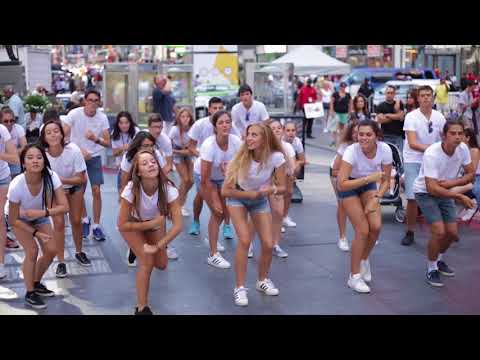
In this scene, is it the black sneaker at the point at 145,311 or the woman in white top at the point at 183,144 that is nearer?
the black sneaker at the point at 145,311

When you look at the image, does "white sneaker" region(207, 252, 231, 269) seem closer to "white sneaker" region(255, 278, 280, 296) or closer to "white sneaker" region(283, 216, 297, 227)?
"white sneaker" region(255, 278, 280, 296)

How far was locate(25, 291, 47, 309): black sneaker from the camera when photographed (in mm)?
6582

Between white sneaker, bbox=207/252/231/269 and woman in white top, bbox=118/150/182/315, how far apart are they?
1732mm

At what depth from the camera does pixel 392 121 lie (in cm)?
1088

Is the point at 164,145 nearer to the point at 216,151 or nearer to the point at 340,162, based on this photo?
the point at 216,151

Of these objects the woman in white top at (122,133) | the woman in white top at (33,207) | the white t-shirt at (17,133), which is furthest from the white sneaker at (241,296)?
the white t-shirt at (17,133)

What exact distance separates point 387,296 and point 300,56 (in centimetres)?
2119

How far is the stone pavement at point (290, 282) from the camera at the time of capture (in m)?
6.63

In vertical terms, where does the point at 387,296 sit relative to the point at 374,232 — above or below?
below

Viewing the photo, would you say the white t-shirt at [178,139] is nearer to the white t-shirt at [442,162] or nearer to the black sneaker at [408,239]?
the black sneaker at [408,239]

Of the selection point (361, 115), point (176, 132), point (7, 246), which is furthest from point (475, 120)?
point (7, 246)

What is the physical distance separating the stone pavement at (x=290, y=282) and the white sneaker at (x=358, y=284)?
0.07 meters
